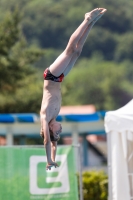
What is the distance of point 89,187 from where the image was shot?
1756 centimetres

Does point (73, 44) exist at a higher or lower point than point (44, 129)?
higher

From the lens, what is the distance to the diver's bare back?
8.92m

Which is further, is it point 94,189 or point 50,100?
point 94,189

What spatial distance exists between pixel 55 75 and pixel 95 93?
12259 cm

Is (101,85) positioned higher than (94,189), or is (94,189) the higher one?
(101,85)

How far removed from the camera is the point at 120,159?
43.8 feet

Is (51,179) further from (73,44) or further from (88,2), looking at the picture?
(88,2)

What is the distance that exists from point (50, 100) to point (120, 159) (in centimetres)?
476

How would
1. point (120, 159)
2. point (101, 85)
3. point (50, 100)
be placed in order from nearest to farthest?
point (50, 100), point (120, 159), point (101, 85)

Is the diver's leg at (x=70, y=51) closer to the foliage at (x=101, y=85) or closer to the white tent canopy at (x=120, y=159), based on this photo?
the white tent canopy at (x=120, y=159)

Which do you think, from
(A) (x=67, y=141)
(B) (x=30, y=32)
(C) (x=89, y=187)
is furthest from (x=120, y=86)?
(C) (x=89, y=187)

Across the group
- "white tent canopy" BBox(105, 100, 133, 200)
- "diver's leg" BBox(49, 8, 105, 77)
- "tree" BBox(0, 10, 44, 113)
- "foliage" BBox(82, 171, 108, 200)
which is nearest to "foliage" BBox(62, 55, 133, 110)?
"tree" BBox(0, 10, 44, 113)

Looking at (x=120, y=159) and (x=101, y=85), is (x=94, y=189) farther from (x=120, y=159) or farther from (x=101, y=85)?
(x=101, y=85)

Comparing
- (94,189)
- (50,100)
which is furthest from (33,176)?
(94,189)
